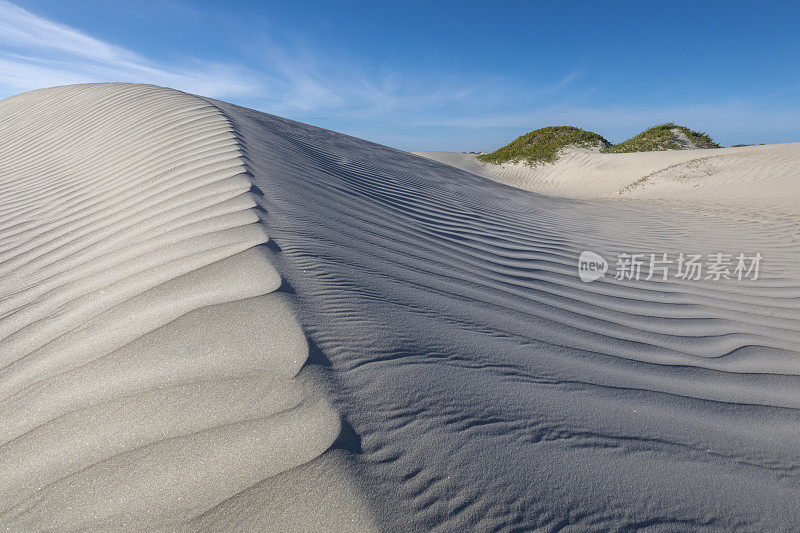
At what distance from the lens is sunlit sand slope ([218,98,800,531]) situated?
107cm

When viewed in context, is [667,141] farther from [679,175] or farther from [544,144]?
[679,175]

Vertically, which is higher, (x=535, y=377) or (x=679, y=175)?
(x=679, y=175)

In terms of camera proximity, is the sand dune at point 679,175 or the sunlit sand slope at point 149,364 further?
the sand dune at point 679,175

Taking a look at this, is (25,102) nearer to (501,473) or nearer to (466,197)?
(466,197)

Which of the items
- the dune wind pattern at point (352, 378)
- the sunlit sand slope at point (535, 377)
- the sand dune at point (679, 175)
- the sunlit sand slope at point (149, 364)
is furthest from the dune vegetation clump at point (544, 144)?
the sunlit sand slope at point (149, 364)

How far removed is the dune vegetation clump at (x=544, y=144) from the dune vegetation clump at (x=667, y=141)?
1018 millimetres

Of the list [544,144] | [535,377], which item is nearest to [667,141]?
[544,144]

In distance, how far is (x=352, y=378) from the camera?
130 cm

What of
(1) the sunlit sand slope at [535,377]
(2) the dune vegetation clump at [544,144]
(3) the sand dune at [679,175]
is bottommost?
(1) the sunlit sand slope at [535,377]

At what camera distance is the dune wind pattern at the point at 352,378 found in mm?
1014

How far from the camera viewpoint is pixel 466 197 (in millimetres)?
5773

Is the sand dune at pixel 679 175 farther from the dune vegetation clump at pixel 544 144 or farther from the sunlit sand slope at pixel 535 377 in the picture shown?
the sunlit sand slope at pixel 535 377

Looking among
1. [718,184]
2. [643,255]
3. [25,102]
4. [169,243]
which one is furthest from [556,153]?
[169,243]

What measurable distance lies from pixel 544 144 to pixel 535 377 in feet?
59.1
